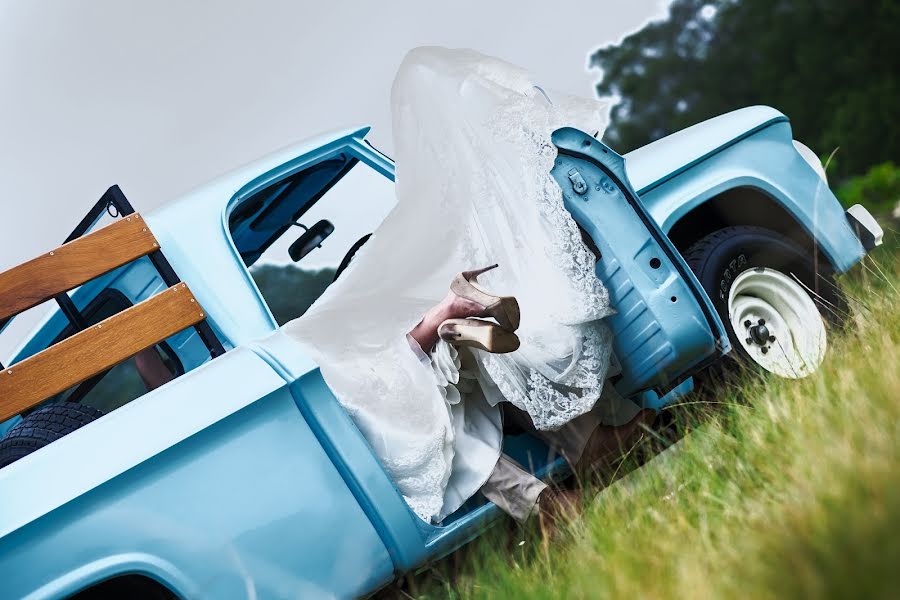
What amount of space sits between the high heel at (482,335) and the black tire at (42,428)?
45.5 inches

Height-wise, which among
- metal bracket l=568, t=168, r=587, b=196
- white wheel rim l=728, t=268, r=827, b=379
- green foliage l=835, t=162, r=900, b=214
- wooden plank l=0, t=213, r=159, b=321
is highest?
wooden plank l=0, t=213, r=159, b=321

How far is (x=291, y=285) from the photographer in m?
3.99

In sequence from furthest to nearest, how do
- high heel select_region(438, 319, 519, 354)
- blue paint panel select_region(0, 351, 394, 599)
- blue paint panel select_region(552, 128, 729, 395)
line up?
blue paint panel select_region(552, 128, 729, 395), high heel select_region(438, 319, 519, 354), blue paint panel select_region(0, 351, 394, 599)

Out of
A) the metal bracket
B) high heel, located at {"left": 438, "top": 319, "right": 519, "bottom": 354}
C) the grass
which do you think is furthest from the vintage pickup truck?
high heel, located at {"left": 438, "top": 319, "right": 519, "bottom": 354}

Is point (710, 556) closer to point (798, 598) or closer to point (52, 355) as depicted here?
point (798, 598)

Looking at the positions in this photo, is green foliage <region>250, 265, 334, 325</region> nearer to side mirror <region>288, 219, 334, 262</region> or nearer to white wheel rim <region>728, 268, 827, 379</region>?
side mirror <region>288, 219, 334, 262</region>

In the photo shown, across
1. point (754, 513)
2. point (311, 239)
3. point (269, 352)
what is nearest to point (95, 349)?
point (269, 352)

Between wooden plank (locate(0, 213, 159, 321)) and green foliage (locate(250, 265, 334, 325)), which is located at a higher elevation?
wooden plank (locate(0, 213, 159, 321))

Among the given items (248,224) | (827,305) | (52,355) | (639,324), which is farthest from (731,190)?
(52,355)

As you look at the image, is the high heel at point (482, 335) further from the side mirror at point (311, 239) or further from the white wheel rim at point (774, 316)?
the side mirror at point (311, 239)

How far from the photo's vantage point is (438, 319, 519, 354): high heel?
110 inches

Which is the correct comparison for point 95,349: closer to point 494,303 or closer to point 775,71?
point 494,303

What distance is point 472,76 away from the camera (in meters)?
3.32

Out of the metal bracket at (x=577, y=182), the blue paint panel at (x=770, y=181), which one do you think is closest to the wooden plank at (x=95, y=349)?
the metal bracket at (x=577, y=182)
